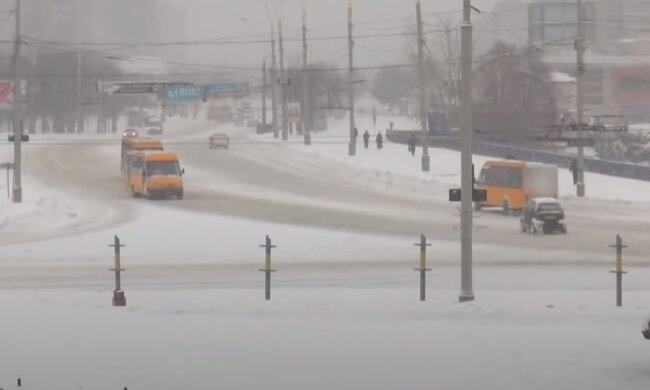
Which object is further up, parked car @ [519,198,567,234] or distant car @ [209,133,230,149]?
distant car @ [209,133,230,149]

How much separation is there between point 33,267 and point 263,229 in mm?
11158

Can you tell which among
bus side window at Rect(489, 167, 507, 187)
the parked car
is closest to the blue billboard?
bus side window at Rect(489, 167, 507, 187)

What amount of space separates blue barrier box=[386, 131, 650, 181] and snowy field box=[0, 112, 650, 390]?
42.5 inches

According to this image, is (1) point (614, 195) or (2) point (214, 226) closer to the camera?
(2) point (214, 226)

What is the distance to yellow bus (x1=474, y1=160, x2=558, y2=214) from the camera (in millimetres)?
44500

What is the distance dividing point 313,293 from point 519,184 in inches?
988

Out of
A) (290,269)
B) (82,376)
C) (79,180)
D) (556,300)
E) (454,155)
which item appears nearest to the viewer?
(82,376)

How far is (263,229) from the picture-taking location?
38.3 meters

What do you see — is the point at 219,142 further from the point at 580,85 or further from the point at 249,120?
the point at 249,120

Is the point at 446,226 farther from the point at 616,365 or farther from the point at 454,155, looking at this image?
the point at 454,155

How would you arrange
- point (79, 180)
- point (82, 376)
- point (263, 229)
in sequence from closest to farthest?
1. point (82, 376)
2. point (263, 229)
3. point (79, 180)

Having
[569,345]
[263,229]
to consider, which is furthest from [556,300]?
[263,229]

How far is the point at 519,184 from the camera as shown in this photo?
4469 centimetres

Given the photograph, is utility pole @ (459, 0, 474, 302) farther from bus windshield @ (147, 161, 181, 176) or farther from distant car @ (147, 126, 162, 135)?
distant car @ (147, 126, 162, 135)
